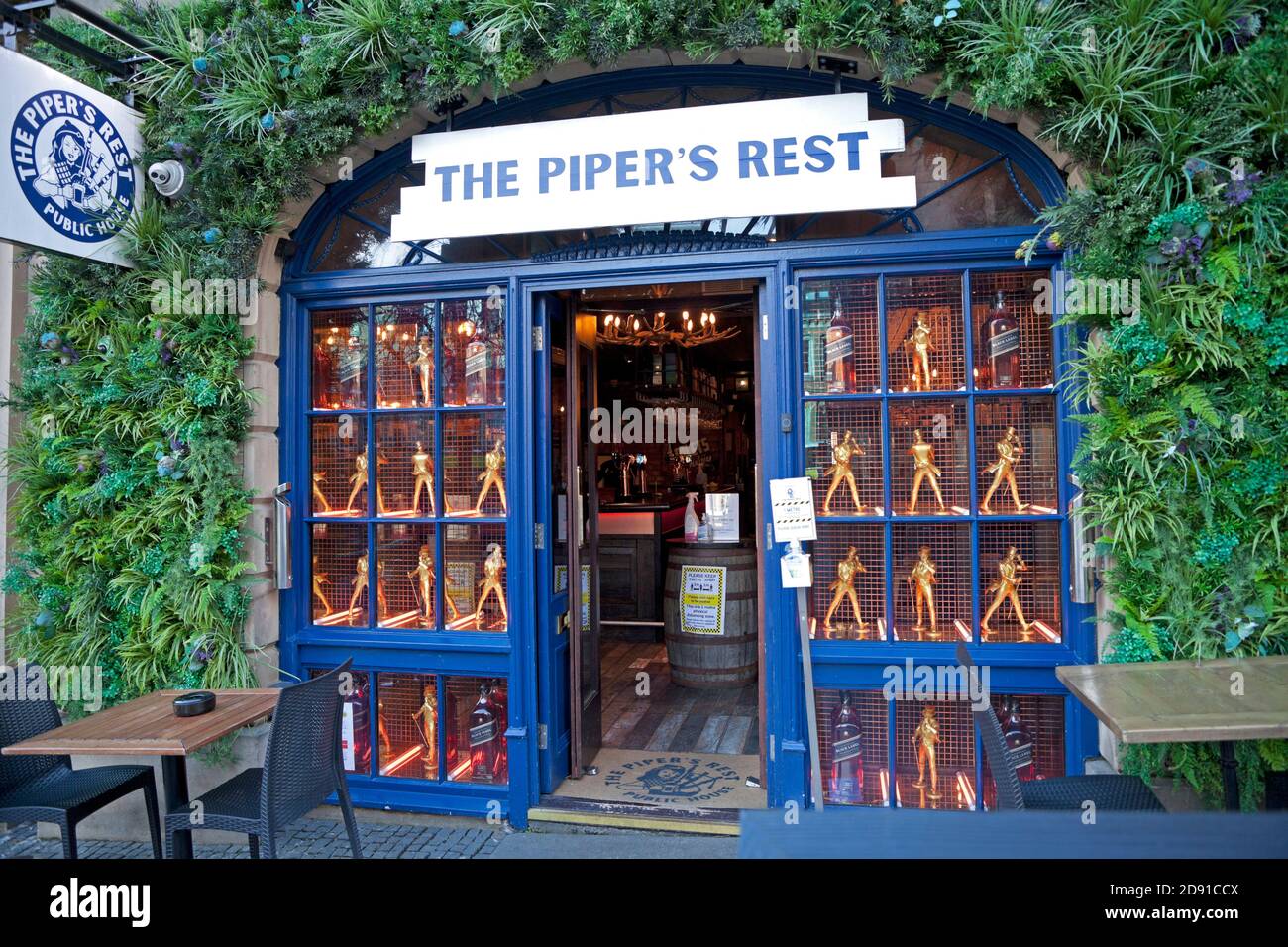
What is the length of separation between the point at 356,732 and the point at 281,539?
3.47 ft

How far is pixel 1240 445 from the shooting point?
2.76m

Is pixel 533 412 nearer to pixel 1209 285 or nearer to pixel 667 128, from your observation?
pixel 667 128

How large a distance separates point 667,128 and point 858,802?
3152 mm

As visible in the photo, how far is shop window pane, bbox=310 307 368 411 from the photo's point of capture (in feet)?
13.3

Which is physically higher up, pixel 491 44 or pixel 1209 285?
pixel 491 44

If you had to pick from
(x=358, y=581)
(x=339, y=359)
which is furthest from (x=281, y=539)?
(x=339, y=359)

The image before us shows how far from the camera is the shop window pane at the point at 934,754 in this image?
3.43 metres

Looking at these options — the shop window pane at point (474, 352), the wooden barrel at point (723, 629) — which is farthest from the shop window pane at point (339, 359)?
the wooden barrel at point (723, 629)

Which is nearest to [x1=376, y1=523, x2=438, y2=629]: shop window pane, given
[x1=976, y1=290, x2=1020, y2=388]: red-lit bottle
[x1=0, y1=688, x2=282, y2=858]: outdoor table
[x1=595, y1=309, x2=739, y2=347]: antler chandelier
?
[x1=0, y1=688, x2=282, y2=858]: outdoor table

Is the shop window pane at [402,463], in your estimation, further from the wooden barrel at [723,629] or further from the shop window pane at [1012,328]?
the shop window pane at [1012,328]

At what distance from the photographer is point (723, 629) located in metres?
5.60

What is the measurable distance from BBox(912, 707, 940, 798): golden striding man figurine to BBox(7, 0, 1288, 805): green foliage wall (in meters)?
0.78

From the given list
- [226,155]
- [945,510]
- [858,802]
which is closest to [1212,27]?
[945,510]

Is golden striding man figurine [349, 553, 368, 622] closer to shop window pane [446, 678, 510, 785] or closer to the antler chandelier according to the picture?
shop window pane [446, 678, 510, 785]
